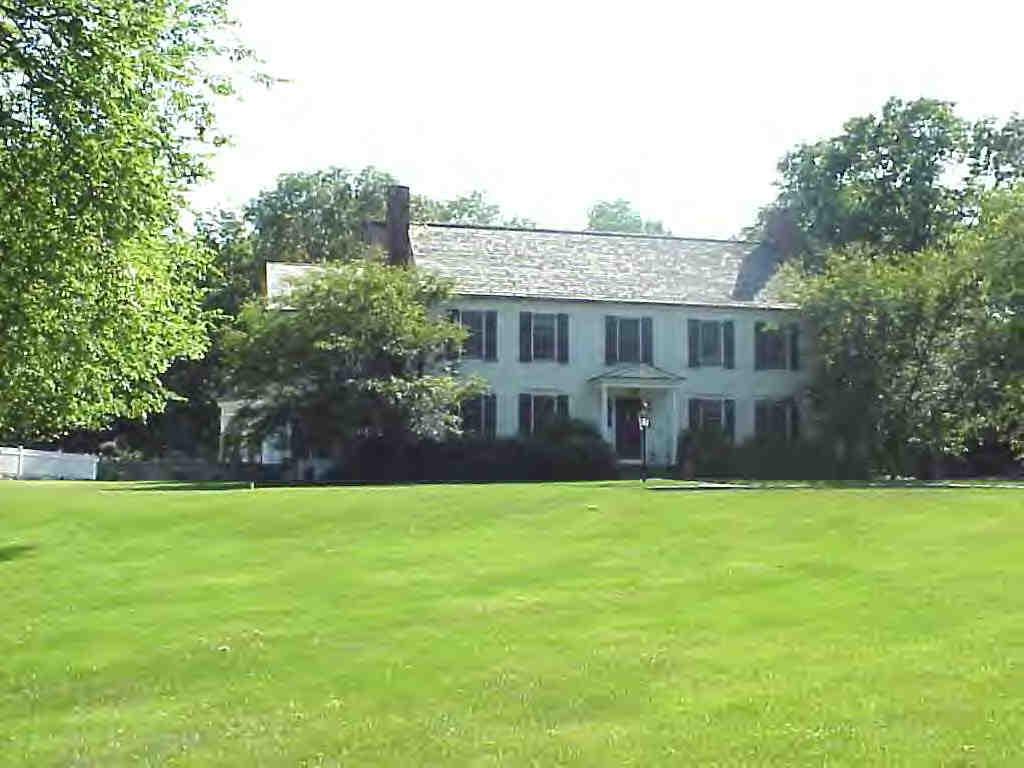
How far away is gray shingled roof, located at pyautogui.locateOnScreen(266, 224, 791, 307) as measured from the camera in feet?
162

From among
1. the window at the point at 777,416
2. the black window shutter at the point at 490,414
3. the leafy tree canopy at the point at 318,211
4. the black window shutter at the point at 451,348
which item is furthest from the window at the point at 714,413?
the leafy tree canopy at the point at 318,211

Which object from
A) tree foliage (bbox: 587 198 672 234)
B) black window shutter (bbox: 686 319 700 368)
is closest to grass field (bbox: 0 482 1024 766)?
black window shutter (bbox: 686 319 700 368)

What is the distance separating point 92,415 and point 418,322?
1781 centimetres

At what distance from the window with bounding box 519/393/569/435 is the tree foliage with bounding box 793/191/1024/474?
7.75m

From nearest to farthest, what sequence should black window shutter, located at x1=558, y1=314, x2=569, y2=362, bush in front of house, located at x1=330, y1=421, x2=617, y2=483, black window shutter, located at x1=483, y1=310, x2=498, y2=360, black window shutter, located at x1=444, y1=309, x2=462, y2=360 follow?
bush in front of house, located at x1=330, y1=421, x2=617, y2=483
black window shutter, located at x1=444, y1=309, x2=462, y2=360
black window shutter, located at x1=483, y1=310, x2=498, y2=360
black window shutter, located at x1=558, y1=314, x2=569, y2=362

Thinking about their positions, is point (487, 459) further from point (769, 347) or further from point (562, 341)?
point (769, 347)

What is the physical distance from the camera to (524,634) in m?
14.6

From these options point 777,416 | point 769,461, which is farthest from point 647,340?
point 769,461

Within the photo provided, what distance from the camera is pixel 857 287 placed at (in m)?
46.9

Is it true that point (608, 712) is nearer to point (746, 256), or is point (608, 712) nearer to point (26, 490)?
point (26, 490)

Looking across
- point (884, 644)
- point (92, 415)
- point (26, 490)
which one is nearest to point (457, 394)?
point (26, 490)

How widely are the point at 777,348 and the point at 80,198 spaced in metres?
32.4

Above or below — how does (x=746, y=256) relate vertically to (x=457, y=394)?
above

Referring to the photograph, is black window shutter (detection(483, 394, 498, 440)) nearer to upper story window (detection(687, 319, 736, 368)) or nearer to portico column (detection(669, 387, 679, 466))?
portico column (detection(669, 387, 679, 466))
